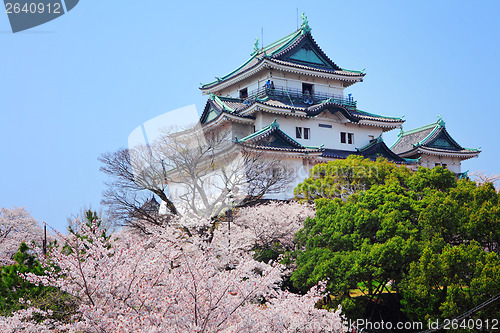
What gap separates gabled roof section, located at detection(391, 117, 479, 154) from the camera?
1529 inches

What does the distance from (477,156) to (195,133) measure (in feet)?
87.6

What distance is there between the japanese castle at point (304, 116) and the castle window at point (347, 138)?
0.29 ft

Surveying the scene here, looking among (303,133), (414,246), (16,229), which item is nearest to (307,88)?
(303,133)

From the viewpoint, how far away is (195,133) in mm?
29766

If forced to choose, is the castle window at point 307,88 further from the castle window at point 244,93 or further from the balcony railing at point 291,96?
the castle window at point 244,93

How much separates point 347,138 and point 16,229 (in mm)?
28049

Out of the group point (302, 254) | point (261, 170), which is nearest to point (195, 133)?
point (261, 170)

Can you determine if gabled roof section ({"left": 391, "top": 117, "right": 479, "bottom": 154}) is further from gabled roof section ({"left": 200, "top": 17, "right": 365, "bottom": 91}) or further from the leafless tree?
the leafless tree

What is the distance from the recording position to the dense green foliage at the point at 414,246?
14828 mm

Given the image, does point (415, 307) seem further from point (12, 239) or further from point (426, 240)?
point (12, 239)

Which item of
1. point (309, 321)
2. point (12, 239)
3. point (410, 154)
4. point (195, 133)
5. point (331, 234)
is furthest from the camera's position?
point (410, 154)

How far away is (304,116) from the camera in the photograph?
3400 centimetres

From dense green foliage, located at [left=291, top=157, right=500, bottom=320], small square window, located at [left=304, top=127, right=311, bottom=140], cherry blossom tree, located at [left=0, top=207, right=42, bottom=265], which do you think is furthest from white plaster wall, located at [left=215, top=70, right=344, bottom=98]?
cherry blossom tree, located at [left=0, top=207, right=42, bottom=265]

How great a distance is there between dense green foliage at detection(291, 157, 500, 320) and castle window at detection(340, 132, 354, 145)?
1595 centimetres
